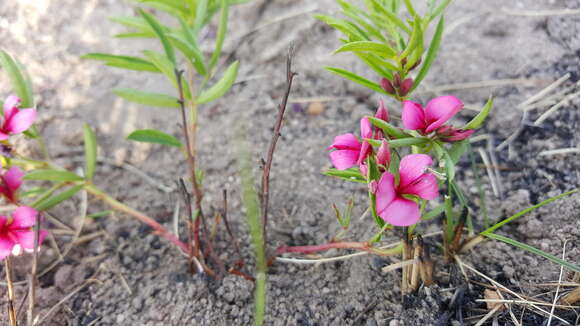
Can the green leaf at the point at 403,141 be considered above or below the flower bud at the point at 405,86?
below

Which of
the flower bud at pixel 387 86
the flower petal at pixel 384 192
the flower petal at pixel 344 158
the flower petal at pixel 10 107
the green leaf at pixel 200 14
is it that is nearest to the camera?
the flower petal at pixel 384 192

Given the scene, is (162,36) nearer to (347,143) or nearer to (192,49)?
(192,49)

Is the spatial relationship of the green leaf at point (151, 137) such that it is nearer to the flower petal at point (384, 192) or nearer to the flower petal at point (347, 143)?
the flower petal at point (347, 143)

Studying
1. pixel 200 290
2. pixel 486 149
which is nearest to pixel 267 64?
pixel 486 149

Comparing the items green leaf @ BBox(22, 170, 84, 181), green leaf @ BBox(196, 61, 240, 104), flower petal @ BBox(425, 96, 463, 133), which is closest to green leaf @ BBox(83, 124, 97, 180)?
green leaf @ BBox(22, 170, 84, 181)

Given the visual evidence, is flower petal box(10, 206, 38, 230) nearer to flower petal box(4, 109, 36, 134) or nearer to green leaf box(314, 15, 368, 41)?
flower petal box(4, 109, 36, 134)

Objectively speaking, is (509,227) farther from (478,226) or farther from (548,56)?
(548,56)

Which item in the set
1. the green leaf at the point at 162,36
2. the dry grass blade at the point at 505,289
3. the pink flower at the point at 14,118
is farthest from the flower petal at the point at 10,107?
the dry grass blade at the point at 505,289
